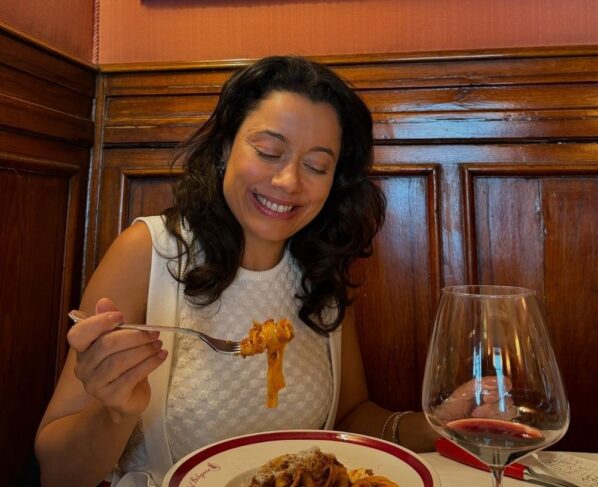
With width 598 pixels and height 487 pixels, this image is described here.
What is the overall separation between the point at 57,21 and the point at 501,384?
69.5 inches

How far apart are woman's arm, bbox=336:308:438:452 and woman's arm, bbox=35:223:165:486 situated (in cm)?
61

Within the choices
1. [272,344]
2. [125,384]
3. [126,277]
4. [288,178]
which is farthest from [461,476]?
[126,277]

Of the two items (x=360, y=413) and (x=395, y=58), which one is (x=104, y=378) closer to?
(x=360, y=413)

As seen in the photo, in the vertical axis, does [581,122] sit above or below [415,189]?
above

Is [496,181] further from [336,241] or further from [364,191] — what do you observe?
[336,241]

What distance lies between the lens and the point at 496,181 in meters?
1.69

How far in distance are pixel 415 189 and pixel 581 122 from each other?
571 mm

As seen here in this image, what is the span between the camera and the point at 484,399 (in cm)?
55

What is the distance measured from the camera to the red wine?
0.54m

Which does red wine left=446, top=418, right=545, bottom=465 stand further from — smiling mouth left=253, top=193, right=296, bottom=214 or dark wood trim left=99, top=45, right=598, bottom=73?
dark wood trim left=99, top=45, right=598, bottom=73

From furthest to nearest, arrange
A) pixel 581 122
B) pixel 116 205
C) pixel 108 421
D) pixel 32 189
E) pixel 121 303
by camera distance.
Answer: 1. pixel 116 205
2. pixel 581 122
3. pixel 32 189
4. pixel 121 303
5. pixel 108 421

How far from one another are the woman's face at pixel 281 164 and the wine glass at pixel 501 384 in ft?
2.24

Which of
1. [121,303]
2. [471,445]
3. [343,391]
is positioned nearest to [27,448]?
[121,303]

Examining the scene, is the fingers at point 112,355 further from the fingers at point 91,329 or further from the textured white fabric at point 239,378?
the textured white fabric at point 239,378
